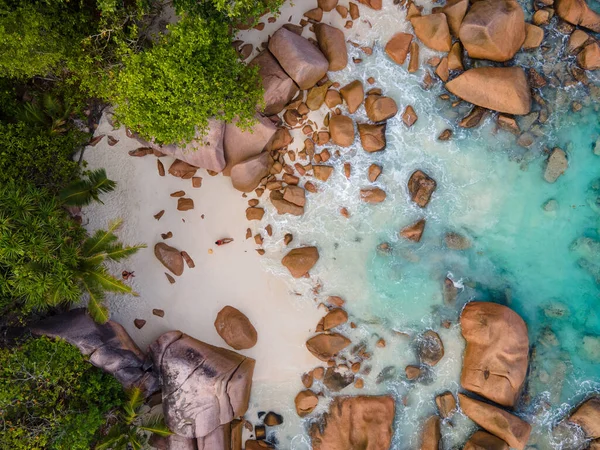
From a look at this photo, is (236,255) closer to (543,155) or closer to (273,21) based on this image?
(273,21)

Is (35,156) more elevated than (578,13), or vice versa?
(578,13)

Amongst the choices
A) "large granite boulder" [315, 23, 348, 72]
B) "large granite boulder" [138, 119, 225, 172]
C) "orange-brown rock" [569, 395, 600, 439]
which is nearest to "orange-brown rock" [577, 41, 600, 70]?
"large granite boulder" [315, 23, 348, 72]

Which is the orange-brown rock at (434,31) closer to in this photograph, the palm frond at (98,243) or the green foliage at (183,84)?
the green foliage at (183,84)

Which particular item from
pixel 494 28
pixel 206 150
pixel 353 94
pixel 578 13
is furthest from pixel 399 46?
pixel 206 150

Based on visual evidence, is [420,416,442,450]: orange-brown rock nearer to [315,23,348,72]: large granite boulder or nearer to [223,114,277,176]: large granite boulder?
[223,114,277,176]: large granite boulder

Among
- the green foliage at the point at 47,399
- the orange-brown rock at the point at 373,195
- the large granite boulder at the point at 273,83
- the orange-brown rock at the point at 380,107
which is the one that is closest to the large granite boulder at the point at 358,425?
the orange-brown rock at the point at 373,195

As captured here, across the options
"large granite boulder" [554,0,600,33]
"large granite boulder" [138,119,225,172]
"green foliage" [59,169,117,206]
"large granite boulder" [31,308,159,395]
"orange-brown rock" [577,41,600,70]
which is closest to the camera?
"green foliage" [59,169,117,206]

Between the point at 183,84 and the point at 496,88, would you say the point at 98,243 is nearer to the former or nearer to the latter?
the point at 183,84
